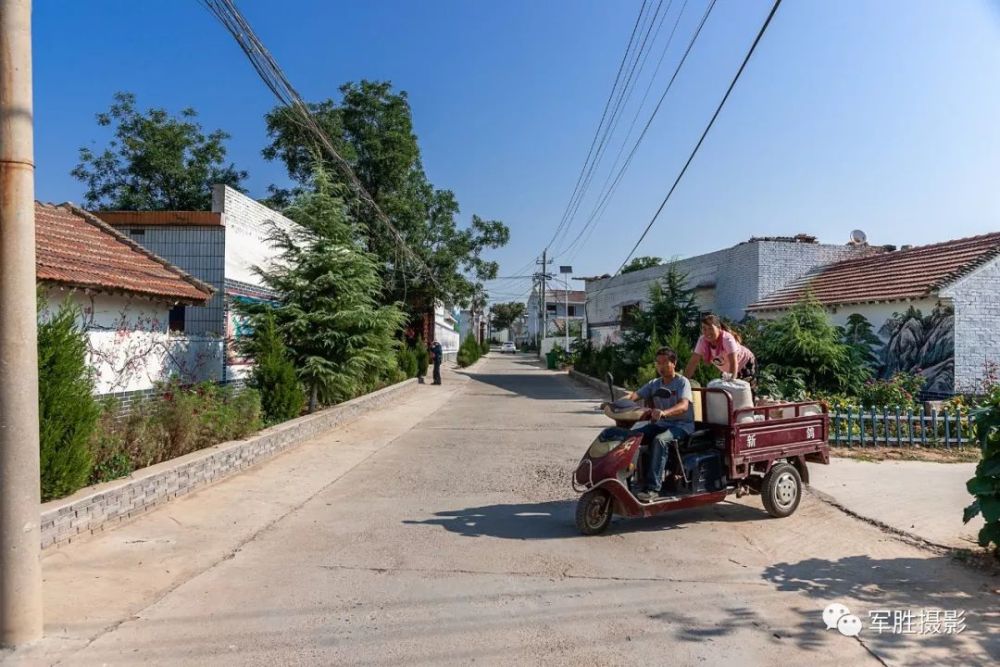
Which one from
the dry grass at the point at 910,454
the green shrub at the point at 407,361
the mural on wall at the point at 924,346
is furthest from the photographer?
the green shrub at the point at 407,361

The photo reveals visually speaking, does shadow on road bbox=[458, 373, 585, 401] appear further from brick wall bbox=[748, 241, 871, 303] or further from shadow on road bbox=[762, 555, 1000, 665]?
shadow on road bbox=[762, 555, 1000, 665]

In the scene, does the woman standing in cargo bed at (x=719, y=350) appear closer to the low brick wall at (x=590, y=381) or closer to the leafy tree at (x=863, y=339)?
the leafy tree at (x=863, y=339)

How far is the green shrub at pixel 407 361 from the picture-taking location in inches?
1032

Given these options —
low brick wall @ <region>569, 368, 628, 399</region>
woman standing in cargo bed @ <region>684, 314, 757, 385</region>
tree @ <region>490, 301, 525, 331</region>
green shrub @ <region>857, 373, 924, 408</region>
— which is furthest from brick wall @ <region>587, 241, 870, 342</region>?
tree @ <region>490, 301, 525, 331</region>

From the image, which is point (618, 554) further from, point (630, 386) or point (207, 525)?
point (630, 386)

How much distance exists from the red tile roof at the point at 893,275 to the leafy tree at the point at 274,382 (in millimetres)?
12422

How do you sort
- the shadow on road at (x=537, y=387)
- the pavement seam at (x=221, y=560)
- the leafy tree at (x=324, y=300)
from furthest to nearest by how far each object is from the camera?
the shadow on road at (x=537, y=387) → the leafy tree at (x=324, y=300) → the pavement seam at (x=221, y=560)

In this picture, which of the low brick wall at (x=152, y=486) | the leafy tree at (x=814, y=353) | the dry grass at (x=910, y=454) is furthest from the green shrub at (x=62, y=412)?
the leafy tree at (x=814, y=353)

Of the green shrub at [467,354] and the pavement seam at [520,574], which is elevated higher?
the green shrub at [467,354]

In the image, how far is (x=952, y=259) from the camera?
14.9 metres

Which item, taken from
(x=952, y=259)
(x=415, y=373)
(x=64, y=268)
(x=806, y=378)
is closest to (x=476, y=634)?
(x=64, y=268)

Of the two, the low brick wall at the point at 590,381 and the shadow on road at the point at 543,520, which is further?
the low brick wall at the point at 590,381

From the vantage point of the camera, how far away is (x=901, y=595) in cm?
475

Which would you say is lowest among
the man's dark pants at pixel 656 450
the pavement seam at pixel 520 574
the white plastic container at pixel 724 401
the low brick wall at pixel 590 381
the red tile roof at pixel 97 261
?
the pavement seam at pixel 520 574
